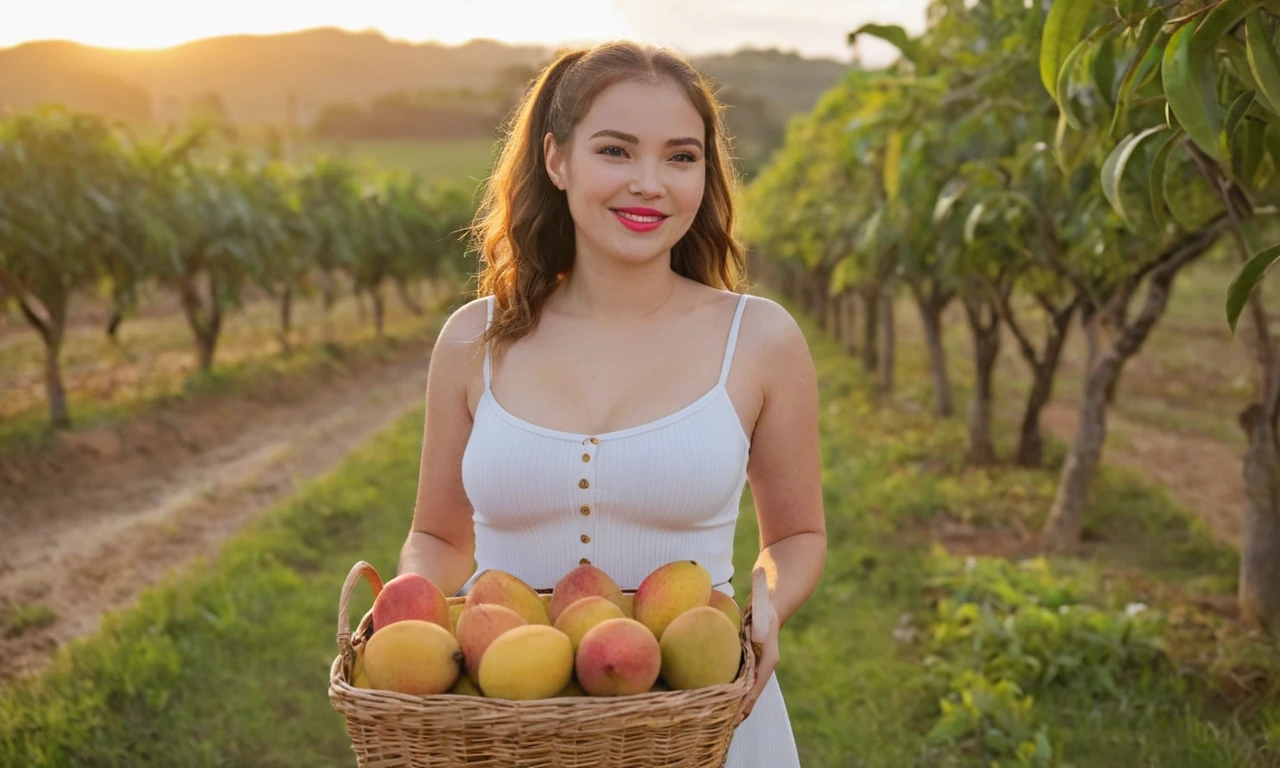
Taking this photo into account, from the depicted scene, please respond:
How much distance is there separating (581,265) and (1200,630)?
3494mm

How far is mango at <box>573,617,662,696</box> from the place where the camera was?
1384 mm

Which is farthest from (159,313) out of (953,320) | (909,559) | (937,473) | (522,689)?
(522,689)

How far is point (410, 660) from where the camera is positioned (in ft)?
4.58

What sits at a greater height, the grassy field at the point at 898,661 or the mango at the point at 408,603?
the mango at the point at 408,603

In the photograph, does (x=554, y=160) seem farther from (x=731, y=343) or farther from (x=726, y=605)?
(x=726, y=605)

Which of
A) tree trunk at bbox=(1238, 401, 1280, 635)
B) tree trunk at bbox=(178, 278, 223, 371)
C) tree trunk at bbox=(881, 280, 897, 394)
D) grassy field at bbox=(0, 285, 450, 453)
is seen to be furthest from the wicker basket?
tree trunk at bbox=(178, 278, 223, 371)

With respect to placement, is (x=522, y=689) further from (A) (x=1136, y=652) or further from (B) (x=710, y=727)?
(A) (x=1136, y=652)

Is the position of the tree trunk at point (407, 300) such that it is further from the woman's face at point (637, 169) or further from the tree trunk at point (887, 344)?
the woman's face at point (637, 169)

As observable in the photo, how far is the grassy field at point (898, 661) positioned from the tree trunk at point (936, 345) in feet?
11.9

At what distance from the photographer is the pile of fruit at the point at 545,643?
1.39m

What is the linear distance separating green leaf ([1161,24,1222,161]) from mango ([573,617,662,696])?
111 centimetres

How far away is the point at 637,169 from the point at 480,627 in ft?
2.60

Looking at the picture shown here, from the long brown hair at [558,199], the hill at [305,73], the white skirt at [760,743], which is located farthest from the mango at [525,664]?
the hill at [305,73]

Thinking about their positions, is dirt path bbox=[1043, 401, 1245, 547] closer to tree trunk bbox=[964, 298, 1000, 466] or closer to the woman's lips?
tree trunk bbox=[964, 298, 1000, 466]
